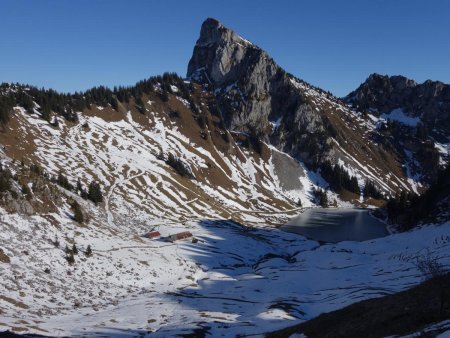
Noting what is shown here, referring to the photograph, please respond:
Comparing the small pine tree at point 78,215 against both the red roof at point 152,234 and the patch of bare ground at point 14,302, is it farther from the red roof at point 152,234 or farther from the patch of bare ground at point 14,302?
the patch of bare ground at point 14,302

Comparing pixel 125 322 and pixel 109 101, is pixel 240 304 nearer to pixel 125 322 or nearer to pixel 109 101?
pixel 125 322

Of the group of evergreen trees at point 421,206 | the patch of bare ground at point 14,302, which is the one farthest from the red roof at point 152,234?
the group of evergreen trees at point 421,206

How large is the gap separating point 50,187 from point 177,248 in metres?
28.3

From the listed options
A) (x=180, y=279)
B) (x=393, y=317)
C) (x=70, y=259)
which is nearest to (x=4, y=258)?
(x=70, y=259)

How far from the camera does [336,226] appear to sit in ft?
497

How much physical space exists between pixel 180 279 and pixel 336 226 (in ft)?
299

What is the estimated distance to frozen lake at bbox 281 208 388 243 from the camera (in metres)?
134

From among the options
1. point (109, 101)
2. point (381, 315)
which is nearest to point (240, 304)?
point (381, 315)

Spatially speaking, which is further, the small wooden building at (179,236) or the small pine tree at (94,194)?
the small pine tree at (94,194)

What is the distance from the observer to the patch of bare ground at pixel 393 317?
20.3 metres

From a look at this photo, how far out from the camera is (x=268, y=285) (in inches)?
2800

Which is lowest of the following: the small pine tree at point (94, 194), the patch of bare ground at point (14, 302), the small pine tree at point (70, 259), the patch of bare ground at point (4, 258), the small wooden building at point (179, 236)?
the patch of bare ground at point (14, 302)

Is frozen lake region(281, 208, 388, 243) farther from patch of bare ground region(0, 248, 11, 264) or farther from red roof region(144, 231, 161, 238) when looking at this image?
patch of bare ground region(0, 248, 11, 264)

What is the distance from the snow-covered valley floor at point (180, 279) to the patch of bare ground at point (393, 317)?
14.9 metres
